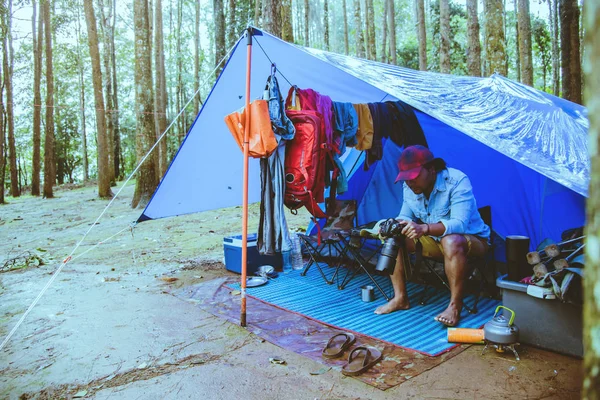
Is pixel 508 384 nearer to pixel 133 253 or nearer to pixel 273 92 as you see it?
pixel 273 92

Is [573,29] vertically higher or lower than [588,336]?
higher

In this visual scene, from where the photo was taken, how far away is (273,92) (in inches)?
121

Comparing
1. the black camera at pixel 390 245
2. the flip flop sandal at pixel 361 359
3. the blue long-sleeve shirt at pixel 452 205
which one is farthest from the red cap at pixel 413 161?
the flip flop sandal at pixel 361 359

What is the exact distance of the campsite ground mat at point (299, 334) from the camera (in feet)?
7.64

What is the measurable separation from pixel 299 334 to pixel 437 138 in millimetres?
2339

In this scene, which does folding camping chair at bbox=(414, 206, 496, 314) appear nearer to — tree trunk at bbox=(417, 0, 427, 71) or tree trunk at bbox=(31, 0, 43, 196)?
tree trunk at bbox=(417, 0, 427, 71)

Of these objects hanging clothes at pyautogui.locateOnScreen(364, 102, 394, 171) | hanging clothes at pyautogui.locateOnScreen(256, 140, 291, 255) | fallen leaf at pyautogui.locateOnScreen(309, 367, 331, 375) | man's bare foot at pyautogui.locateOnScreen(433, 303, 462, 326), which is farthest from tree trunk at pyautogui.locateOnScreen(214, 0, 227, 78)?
fallen leaf at pyautogui.locateOnScreen(309, 367, 331, 375)

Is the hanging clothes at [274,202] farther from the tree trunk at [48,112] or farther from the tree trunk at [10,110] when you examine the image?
the tree trunk at [10,110]

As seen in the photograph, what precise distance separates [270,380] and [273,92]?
1814 millimetres

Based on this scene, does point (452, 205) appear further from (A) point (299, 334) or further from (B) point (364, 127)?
(A) point (299, 334)

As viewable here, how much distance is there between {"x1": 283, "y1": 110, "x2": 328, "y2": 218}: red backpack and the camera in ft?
10.2

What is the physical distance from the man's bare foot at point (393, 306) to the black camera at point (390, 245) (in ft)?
1.32

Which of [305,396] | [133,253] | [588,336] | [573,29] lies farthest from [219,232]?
[588,336]

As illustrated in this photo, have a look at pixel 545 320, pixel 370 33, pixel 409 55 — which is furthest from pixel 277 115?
pixel 409 55
